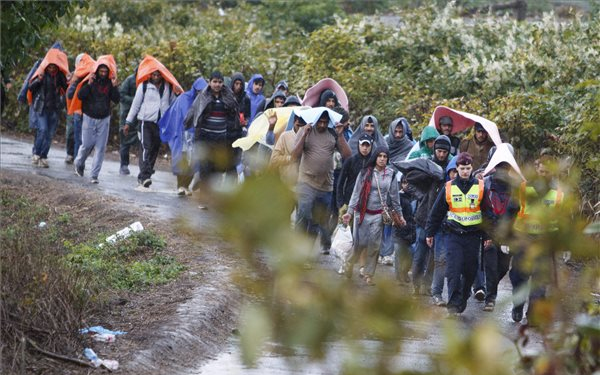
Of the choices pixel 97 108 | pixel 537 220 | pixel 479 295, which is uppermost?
pixel 537 220

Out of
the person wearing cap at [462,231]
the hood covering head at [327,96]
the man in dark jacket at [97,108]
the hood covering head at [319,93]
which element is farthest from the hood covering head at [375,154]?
Answer: the man in dark jacket at [97,108]

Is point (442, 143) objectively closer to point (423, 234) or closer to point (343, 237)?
point (423, 234)

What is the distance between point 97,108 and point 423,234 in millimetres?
6304

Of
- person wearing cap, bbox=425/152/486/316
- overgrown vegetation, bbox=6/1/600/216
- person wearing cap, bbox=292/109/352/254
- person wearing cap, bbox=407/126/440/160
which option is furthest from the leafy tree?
overgrown vegetation, bbox=6/1/600/216

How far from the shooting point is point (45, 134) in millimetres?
17531

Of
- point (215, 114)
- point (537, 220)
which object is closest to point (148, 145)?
point (215, 114)

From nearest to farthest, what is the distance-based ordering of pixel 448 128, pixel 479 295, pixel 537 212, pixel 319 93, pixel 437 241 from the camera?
1. pixel 537 212
2. pixel 437 241
3. pixel 479 295
4. pixel 448 128
5. pixel 319 93

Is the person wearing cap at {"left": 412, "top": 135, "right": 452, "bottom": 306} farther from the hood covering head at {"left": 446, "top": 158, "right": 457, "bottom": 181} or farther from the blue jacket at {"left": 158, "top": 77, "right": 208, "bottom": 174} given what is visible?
the blue jacket at {"left": 158, "top": 77, "right": 208, "bottom": 174}

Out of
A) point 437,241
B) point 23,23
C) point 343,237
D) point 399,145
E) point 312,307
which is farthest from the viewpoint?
point 399,145

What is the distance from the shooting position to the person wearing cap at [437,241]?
1130 cm

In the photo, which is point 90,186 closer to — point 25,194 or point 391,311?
point 25,194

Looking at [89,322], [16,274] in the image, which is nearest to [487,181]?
[89,322]

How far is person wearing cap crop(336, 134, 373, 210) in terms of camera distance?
41.1 feet

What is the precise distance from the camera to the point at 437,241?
11.4m
